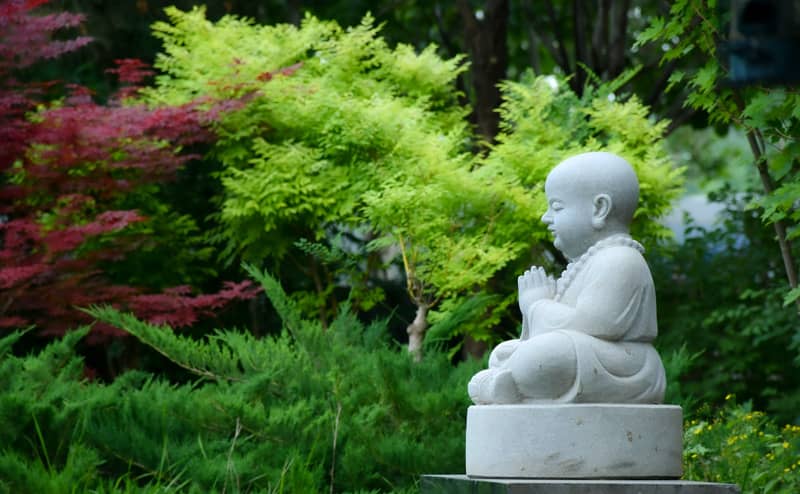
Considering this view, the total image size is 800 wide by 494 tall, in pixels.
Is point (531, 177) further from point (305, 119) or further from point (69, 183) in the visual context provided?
point (69, 183)

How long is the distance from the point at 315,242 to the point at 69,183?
239cm

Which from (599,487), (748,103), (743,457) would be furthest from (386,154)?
(599,487)

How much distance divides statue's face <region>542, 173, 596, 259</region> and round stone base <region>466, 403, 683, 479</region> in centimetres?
80

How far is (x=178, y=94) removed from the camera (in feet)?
39.7

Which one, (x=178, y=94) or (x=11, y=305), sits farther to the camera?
(x=178, y=94)

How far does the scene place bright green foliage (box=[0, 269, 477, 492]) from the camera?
23.9 ft

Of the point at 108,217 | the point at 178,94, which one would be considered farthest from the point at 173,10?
the point at 108,217

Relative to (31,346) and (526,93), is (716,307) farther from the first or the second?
(31,346)

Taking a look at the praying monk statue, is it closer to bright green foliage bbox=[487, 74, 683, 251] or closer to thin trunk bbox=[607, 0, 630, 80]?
bright green foliage bbox=[487, 74, 683, 251]

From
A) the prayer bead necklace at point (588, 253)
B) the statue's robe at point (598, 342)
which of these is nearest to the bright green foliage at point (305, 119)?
the prayer bead necklace at point (588, 253)

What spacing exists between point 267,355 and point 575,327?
3394 mm

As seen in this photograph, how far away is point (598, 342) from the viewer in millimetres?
5508

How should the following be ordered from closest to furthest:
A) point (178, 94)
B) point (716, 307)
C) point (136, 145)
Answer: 1. point (136, 145)
2. point (178, 94)
3. point (716, 307)

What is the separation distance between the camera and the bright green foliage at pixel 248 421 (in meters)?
7.28
